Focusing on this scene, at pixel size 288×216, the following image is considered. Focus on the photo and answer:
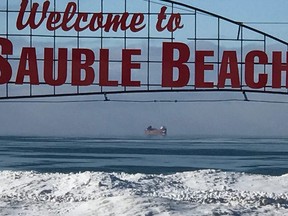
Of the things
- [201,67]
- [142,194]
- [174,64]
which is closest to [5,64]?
[174,64]

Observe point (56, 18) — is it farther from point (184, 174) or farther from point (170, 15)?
point (184, 174)

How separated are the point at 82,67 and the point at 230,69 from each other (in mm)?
4210

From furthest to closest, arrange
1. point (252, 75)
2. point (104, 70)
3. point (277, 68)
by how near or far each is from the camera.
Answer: point (277, 68), point (252, 75), point (104, 70)

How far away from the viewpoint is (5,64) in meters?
29.1

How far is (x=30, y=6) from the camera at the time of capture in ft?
96.5

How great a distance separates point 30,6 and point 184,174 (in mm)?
6606

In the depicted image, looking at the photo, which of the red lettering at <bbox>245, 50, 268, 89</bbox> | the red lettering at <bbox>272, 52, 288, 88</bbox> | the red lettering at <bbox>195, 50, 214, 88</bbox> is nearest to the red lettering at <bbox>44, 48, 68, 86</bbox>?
the red lettering at <bbox>195, 50, 214, 88</bbox>

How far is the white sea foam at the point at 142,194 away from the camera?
19172 mm

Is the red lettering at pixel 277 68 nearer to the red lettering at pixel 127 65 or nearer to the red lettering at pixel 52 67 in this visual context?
the red lettering at pixel 127 65

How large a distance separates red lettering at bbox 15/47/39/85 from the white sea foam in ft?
10.4

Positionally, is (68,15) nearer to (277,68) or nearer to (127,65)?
(127,65)

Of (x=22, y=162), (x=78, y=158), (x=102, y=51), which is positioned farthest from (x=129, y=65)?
(x=78, y=158)

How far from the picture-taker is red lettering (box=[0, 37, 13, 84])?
29.0 metres

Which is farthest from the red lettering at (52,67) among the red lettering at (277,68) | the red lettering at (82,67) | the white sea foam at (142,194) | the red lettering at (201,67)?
the red lettering at (277,68)
